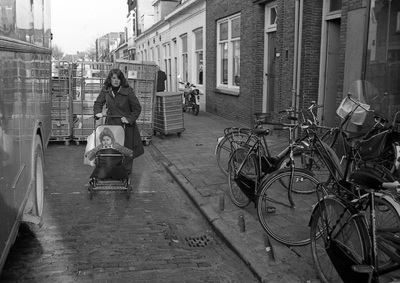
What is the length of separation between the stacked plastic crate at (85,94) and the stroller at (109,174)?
471 cm

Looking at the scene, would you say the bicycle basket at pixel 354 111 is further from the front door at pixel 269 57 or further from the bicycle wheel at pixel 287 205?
the front door at pixel 269 57

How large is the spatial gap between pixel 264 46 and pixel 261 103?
1.65 m

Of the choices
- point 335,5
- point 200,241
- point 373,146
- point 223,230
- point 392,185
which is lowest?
point 200,241

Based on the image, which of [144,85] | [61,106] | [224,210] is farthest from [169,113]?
[224,210]

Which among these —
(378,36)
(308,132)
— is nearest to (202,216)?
(308,132)

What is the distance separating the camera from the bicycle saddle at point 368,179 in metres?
2.85

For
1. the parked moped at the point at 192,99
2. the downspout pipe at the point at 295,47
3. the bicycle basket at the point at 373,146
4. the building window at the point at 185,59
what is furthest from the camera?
the building window at the point at 185,59

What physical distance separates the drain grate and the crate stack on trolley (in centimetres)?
616

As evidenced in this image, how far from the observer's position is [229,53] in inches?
585

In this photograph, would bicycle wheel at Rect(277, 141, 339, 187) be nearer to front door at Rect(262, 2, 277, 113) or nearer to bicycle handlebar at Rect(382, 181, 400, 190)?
bicycle handlebar at Rect(382, 181, 400, 190)

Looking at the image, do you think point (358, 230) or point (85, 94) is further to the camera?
point (85, 94)

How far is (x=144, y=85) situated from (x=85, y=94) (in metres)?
1.54

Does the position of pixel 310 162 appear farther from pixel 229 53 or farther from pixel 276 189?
pixel 229 53

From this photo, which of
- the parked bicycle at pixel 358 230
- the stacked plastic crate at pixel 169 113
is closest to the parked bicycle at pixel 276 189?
the parked bicycle at pixel 358 230
